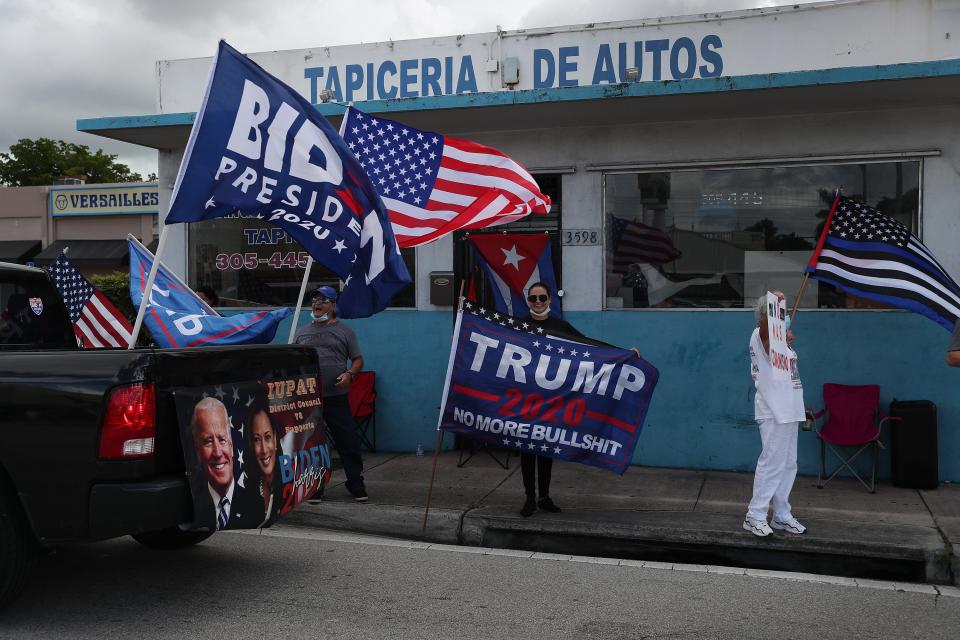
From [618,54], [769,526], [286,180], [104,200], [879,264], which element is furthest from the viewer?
[104,200]

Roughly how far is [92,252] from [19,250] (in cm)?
338

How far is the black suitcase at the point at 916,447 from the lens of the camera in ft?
25.4

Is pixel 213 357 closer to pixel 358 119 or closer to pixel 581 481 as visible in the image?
pixel 358 119

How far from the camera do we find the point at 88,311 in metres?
7.69

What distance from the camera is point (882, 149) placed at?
8.34m

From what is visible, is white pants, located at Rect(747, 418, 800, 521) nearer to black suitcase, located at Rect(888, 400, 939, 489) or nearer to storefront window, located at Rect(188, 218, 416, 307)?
black suitcase, located at Rect(888, 400, 939, 489)

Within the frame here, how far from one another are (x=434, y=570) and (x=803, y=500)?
341cm

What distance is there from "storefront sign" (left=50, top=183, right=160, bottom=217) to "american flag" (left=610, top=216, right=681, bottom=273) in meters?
23.5

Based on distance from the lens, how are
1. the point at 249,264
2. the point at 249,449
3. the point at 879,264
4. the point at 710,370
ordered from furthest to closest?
1. the point at 249,264
2. the point at 710,370
3. the point at 879,264
4. the point at 249,449

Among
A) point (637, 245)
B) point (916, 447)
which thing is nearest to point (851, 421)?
point (916, 447)

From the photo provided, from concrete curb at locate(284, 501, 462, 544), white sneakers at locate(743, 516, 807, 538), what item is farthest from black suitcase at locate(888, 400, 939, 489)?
concrete curb at locate(284, 501, 462, 544)

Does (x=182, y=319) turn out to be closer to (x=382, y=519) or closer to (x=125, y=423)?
(x=382, y=519)

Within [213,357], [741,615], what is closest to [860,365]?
[741,615]

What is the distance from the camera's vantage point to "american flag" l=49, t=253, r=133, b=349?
7.48 meters
